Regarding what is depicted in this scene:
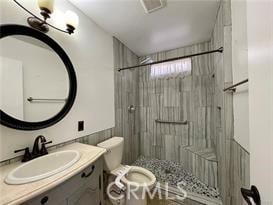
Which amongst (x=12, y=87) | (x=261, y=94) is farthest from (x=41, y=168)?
(x=261, y=94)

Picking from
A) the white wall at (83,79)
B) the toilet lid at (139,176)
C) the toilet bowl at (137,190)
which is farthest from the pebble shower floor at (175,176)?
the white wall at (83,79)

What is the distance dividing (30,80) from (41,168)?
73cm

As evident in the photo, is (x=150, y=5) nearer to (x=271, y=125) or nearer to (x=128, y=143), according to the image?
(x=271, y=125)

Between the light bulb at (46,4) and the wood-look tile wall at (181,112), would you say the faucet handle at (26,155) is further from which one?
the wood-look tile wall at (181,112)

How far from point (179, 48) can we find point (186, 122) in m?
1.46

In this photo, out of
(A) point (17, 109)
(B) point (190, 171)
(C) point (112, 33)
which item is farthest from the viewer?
(B) point (190, 171)

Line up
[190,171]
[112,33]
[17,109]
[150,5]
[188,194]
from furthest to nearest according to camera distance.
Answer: [190,171] → [112,33] → [188,194] → [150,5] → [17,109]

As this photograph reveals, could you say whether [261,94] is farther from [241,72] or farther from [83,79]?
[83,79]

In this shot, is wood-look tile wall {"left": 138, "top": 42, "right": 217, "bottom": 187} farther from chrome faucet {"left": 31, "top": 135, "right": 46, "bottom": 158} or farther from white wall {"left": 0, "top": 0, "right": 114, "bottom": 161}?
chrome faucet {"left": 31, "top": 135, "right": 46, "bottom": 158}

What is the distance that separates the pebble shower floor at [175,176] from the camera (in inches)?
70.9

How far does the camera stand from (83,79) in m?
1.58

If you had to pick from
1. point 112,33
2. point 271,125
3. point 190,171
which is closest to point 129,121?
point 190,171

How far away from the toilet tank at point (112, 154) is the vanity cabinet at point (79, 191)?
0.36 meters

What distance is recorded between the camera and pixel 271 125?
382 mm
